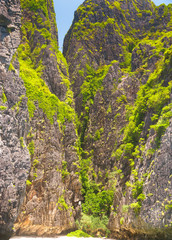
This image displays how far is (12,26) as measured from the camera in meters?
19.0

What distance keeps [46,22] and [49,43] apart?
182 inches

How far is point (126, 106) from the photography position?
103 feet

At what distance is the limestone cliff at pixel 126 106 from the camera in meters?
16.5

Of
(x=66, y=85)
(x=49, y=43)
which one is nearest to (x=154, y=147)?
(x=66, y=85)

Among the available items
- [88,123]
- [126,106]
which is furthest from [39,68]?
[126,106]

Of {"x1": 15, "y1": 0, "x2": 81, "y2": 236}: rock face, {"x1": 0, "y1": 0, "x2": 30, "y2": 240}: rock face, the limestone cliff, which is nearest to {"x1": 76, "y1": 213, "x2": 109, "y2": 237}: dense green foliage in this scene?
{"x1": 15, "y1": 0, "x2": 81, "y2": 236}: rock face

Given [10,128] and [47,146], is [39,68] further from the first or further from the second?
[10,128]

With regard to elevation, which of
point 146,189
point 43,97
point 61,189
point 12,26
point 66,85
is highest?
point 12,26

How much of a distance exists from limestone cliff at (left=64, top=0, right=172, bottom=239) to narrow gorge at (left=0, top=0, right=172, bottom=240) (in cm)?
12

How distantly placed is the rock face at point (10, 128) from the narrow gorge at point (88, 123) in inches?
3.0

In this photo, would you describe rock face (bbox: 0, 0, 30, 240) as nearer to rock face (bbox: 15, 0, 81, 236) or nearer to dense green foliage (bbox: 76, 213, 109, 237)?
rock face (bbox: 15, 0, 81, 236)

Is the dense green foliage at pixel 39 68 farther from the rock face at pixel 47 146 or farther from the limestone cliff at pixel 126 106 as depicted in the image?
the limestone cliff at pixel 126 106

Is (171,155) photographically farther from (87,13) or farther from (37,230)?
(87,13)

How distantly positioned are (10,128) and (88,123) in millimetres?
17557
